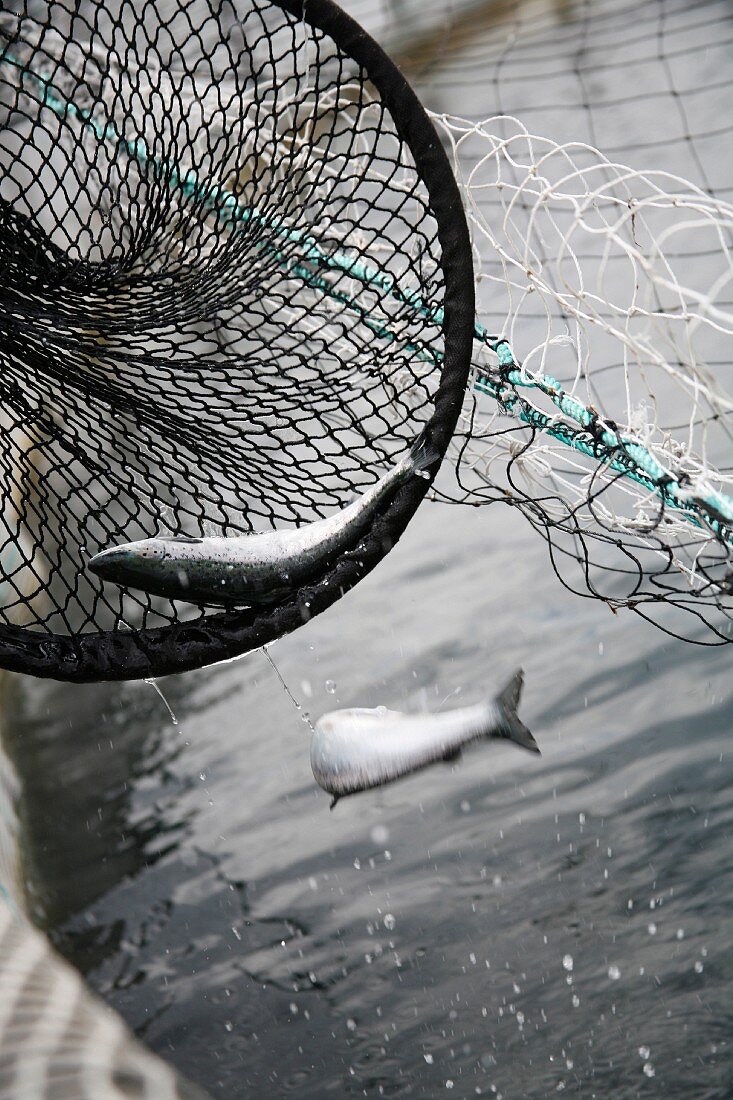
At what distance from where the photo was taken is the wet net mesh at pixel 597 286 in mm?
2262

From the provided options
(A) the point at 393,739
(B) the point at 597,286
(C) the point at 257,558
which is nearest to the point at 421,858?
(A) the point at 393,739

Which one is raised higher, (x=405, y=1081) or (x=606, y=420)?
(x=606, y=420)

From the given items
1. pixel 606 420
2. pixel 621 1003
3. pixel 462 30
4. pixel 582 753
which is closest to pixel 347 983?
pixel 621 1003

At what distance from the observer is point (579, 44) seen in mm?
8469

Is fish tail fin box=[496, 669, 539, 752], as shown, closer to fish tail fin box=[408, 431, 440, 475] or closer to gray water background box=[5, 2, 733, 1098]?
fish tail fin box=[408, 431, 440, 475]

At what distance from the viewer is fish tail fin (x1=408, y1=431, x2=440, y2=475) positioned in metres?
1.85

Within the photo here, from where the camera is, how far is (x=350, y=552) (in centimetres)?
184

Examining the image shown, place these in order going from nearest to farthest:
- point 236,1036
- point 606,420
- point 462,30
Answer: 1. point 606,420
2. point 236,1036
3. point 462,30

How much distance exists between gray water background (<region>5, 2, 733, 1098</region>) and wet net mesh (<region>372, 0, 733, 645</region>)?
52 cm

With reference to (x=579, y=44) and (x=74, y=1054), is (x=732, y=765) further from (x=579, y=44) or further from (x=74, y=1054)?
(x=579, y=44)

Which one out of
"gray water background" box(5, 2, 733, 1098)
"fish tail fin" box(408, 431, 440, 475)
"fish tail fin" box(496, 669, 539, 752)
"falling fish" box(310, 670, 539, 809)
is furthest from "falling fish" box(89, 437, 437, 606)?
"gray water background" box(5, 2, 733, 1098)

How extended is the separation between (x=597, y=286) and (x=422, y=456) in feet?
6.31

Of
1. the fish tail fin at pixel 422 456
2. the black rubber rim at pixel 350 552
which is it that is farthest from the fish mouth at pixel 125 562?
the fish tail fin at pixel 422 456

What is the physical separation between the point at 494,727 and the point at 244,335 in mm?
1061
